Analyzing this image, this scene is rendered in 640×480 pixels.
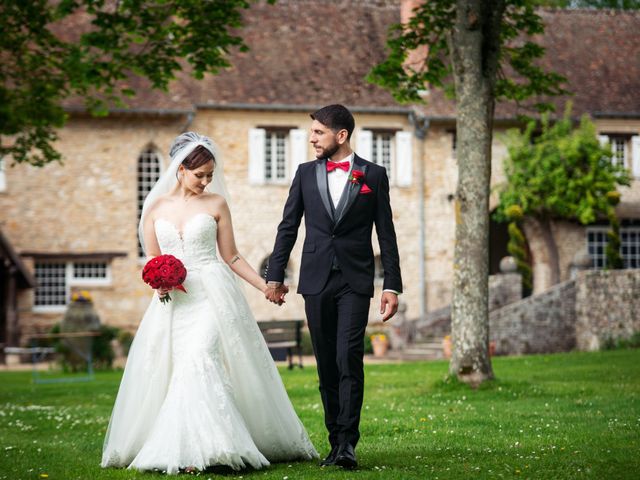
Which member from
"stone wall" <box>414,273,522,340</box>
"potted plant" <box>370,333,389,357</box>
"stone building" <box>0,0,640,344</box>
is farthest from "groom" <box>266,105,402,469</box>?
"stone building" <box>0,0,640,344</box>

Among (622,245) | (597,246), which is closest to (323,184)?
(597,246)

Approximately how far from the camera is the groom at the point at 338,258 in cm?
646

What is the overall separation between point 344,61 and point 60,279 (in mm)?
9970

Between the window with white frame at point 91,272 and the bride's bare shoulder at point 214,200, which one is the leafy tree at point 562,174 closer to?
the window with white frame at point 91,272

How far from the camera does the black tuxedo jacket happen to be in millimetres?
6523

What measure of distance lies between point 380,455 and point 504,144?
2325cm

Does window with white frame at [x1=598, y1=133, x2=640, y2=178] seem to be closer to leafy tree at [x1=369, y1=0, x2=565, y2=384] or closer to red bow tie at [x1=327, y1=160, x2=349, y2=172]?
leafy tree at [x1=369, y1=0, x2=565, y2=384]

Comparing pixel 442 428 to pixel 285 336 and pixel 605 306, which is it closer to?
pixel 285 336

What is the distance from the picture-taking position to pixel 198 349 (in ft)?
21.7

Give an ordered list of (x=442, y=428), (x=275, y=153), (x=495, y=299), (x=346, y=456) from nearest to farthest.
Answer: (x=346, y=456) → (x=442, y=428) → (x=495, y=299) → (x=275, y=153)

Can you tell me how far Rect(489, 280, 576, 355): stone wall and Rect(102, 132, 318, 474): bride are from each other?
1687 centimetres

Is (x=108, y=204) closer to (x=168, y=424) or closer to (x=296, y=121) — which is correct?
(x=296, y=121)

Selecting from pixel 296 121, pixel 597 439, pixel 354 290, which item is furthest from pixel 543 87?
pixel 296 121

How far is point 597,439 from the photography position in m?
7.80
